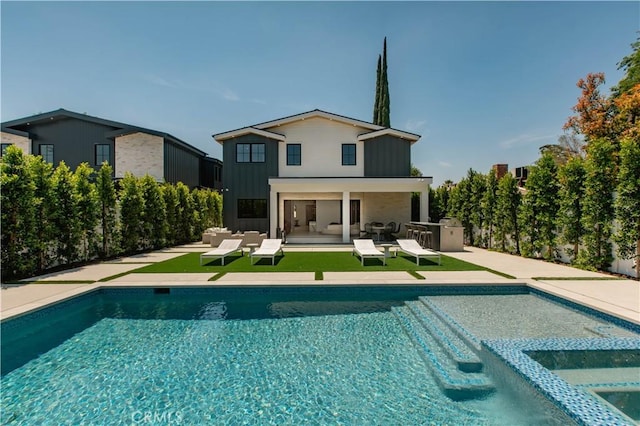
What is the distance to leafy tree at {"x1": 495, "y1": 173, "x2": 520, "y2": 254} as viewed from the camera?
45.6 feet

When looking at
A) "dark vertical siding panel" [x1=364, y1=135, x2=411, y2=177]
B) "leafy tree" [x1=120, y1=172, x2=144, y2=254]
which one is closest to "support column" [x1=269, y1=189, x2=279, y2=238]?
"dark vertical siding panel" [x1=364, y1=135, x2=411, y2=177]

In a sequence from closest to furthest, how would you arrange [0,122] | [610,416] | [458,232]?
1. [610,416]
2. [458,232]
3. [0,122]

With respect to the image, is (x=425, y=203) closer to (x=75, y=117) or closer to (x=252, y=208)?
(x=252, y=208)

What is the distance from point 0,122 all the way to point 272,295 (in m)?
27.0

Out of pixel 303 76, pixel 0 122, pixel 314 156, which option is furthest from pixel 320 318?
pixel 0 122

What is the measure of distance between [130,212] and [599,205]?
18.6 m

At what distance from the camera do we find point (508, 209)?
14.1 m

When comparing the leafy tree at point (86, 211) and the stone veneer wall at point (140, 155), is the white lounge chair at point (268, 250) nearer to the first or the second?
the leafy tree at point (86, 211)

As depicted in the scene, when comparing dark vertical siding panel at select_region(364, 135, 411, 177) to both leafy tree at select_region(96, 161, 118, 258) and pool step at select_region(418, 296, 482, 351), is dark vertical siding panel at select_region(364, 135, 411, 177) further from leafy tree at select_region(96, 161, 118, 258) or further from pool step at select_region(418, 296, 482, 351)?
leafy tree at select_region(96, 161, 118, 258)

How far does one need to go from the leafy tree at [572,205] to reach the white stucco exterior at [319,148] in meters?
11.0

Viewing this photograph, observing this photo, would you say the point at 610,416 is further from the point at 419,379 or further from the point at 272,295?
the point at 272,295

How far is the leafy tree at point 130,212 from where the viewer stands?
45.5ft

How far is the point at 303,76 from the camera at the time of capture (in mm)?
20672

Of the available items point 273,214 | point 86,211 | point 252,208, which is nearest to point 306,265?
point 273,214
